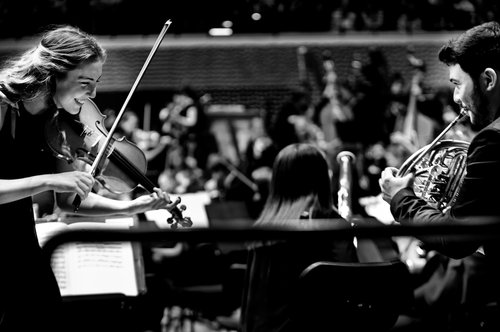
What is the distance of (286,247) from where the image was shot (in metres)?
2.73

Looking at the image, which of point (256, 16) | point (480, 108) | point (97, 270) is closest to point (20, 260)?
point (97, 270)

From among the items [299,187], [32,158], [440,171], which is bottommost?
[299,187]

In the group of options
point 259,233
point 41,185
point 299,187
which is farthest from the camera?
point 299,187

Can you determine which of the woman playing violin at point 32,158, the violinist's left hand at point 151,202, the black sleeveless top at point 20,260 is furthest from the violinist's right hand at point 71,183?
the violinist's left hand at point 151,202

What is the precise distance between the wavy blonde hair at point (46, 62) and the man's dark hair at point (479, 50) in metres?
1.20

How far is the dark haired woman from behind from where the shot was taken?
282 cm

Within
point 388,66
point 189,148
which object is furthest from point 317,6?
point 189,148

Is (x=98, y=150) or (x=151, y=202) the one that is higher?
(x=98, y=150)

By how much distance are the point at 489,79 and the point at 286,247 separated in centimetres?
98

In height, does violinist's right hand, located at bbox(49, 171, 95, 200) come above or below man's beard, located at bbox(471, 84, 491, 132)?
below

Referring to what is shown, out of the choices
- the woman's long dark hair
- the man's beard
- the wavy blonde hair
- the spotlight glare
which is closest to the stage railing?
the man's beard

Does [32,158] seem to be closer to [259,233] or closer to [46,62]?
[46,62]

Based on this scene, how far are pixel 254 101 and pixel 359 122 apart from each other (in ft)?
9.53

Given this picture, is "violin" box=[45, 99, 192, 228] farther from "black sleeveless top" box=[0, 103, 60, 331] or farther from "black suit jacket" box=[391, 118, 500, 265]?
"black suit jacket" box=[391, 118, 500, 265]
